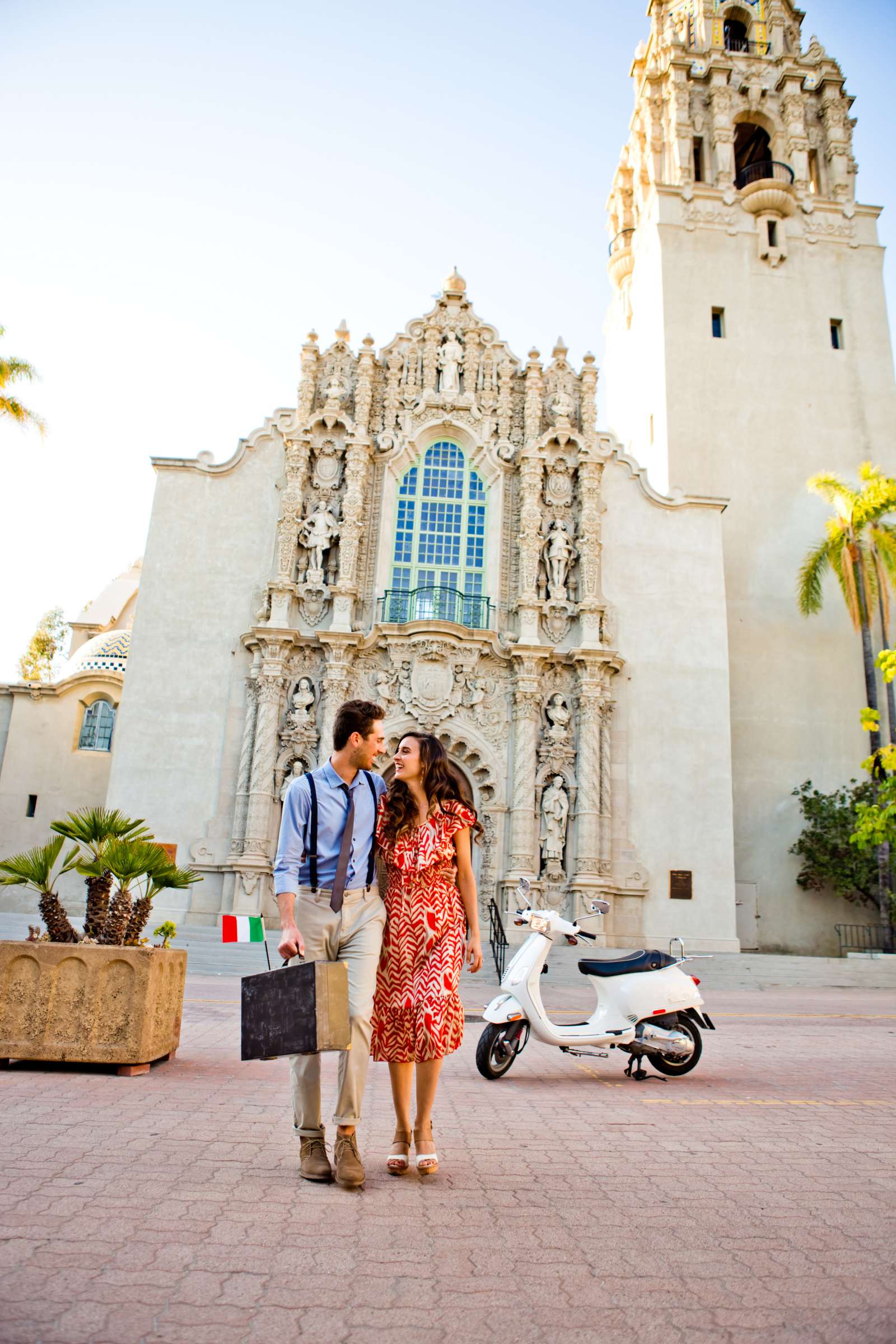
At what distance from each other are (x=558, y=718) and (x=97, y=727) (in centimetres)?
1335

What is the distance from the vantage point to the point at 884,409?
1120 inches

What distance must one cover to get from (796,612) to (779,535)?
2246 millimetres

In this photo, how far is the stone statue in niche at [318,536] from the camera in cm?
2344

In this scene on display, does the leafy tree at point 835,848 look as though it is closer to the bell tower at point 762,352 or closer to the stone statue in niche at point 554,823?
the bell tower at point 762,352

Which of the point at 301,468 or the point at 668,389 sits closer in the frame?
the point at 301,468

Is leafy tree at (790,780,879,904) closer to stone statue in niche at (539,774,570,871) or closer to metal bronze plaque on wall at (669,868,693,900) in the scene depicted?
metal bronze plaque on wall at (669,868,693,900)

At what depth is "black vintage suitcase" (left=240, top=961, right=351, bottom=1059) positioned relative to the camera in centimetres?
395

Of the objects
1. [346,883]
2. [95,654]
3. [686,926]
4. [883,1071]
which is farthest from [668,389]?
[346,883]

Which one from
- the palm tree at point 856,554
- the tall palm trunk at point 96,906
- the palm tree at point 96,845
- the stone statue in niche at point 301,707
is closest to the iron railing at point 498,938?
the stone statue in niche at point 301,707

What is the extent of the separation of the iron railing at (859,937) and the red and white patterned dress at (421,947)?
2157 centimetres

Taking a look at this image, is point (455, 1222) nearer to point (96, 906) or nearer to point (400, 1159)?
point (400, 1159)

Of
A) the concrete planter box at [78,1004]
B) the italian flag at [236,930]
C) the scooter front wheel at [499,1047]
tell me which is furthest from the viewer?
the italian flag at [236,930]

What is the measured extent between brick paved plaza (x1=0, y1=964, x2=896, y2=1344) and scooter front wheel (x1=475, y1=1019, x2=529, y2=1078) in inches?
28.9

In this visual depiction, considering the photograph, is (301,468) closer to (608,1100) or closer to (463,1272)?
(608,1100)
